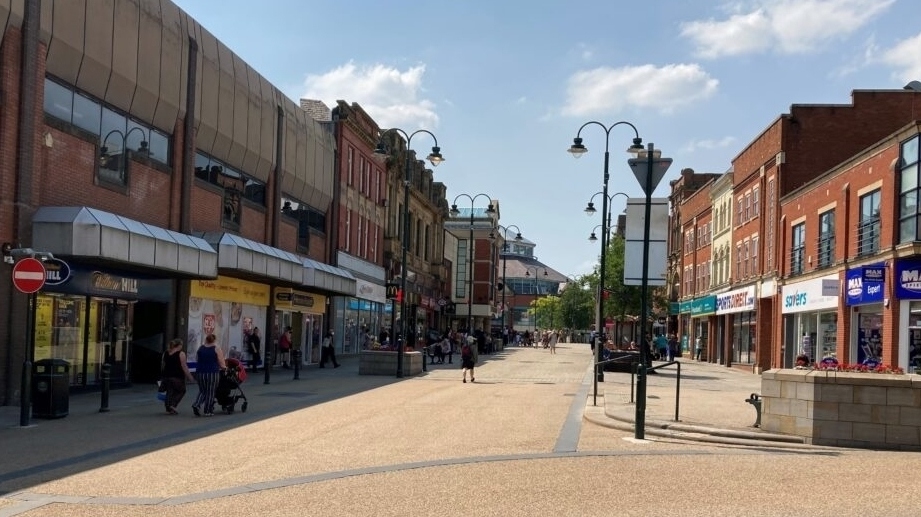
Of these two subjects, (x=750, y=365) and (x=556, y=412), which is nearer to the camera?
(x=556, y=412)

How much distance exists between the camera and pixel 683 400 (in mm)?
22484

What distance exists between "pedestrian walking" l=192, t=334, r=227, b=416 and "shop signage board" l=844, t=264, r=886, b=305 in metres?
19.2

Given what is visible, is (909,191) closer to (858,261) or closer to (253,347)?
(858,261)

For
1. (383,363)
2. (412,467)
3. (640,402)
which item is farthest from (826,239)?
(412,467)

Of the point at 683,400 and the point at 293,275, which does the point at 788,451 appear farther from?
the point at 293,275

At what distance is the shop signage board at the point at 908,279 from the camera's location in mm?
26098

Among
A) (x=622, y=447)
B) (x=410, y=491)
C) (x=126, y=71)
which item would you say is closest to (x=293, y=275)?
(x=126, y=71)

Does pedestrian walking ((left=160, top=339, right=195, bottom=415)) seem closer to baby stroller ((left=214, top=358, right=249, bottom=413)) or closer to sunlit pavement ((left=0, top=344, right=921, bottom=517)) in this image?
sunlit pavement ((left=0, top=344, right=921, bottom=517))

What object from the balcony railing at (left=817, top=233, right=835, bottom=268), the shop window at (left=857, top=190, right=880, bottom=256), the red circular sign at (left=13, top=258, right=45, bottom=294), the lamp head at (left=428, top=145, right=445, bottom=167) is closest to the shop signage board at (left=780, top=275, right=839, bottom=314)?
the balcony railing at (left=817, top=233, right=835, bottom=268)

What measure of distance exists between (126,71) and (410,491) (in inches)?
651

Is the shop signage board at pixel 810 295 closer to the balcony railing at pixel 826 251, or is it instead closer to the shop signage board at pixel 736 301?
the balcony railing at pixel 826 251

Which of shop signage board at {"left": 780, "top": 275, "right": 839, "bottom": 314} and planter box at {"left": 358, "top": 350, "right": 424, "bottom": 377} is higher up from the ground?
shop signage board at {"left": 780, "top": 275, "right": 839, "bottom": 314}

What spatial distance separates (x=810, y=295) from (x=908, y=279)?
933cm

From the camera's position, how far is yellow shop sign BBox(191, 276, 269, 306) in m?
28.3
